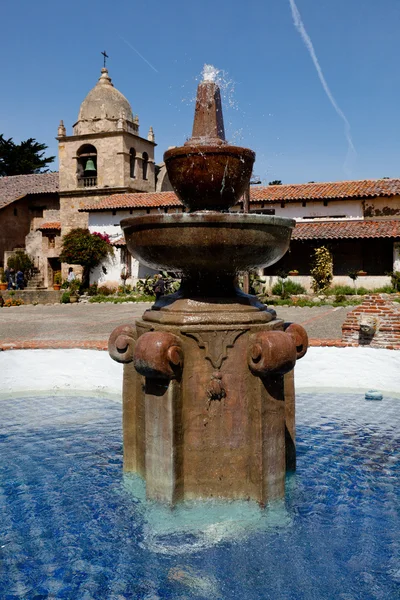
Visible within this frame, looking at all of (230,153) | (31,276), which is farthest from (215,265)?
(31,276)

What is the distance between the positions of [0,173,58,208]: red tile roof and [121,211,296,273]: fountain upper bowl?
33552 millimetres

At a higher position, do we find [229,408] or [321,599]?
[229,408]

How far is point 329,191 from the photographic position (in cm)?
2691

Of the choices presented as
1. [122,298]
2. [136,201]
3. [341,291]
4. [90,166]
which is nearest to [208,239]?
[341,291]

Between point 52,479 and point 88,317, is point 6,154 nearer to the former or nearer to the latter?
point 88,317

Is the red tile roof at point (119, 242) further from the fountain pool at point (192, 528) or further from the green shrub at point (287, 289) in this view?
the fountain pool at point (192, 528)

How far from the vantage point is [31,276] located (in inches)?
1316

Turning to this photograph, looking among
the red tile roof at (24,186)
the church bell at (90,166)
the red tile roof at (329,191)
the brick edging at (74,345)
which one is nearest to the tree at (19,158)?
the red tile roof at (24,186)

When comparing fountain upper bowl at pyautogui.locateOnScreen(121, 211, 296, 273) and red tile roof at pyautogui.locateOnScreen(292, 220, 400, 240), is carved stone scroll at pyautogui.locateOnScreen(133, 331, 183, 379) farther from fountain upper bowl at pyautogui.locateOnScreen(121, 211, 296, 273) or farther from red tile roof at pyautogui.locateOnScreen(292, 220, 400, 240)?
red tile roof at pyautogui.locateOnScreen(292, 220, 400, 240)

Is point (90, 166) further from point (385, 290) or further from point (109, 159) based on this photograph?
point (385, 290)

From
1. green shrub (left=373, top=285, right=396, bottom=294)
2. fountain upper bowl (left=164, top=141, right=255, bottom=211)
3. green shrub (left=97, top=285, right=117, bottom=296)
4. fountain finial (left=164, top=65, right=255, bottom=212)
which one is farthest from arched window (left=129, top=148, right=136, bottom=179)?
fountain upper bowl (left=164, top=141, right=255, bottom=211)

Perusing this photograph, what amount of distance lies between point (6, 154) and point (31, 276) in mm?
16745

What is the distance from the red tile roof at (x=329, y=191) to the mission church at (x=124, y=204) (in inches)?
1.9

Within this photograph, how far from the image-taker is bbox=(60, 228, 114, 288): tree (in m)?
29.2
